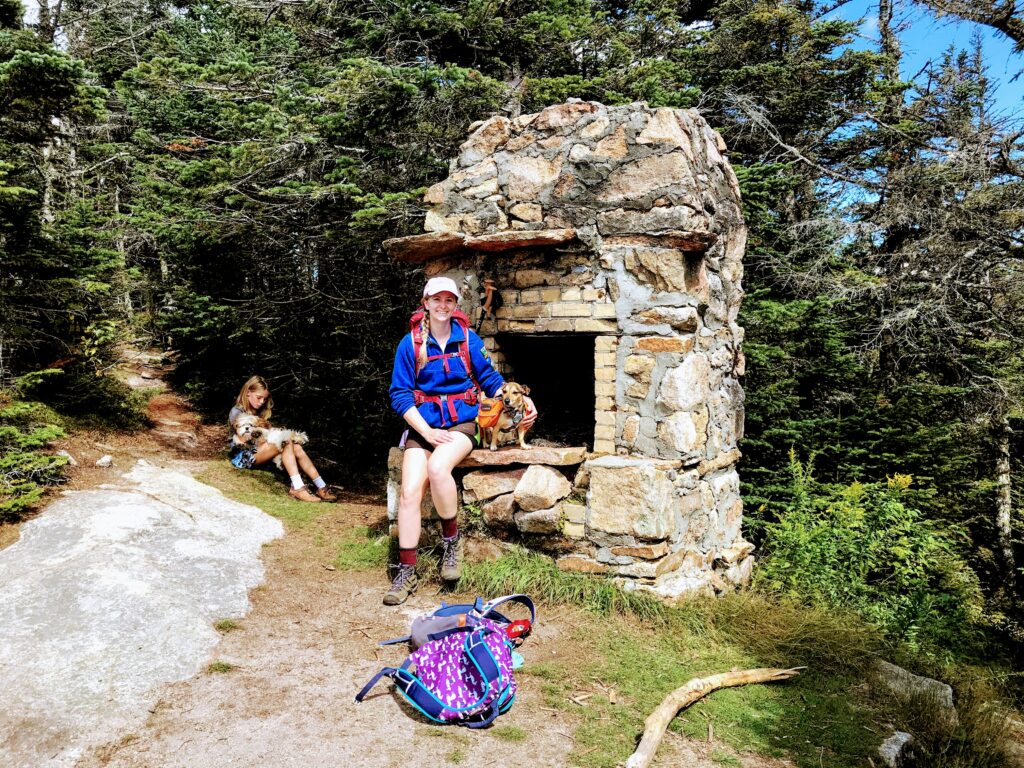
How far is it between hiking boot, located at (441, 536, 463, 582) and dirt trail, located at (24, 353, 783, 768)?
144 mm

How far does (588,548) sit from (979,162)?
24.8 ft

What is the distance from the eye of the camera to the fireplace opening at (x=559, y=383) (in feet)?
17.6

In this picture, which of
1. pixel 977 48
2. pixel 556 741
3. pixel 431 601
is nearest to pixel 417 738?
pixel 556 741

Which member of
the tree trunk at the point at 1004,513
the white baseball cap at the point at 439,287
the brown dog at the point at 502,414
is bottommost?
the tree trunk at the point at 1004,513

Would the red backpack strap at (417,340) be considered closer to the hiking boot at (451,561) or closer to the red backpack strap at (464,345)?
the red backpack strap at (464,345)

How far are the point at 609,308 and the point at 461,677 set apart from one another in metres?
2.64

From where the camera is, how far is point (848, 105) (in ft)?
31.0

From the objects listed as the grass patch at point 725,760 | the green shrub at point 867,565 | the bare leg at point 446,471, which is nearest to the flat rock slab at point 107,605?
the bare leg at point 446,471

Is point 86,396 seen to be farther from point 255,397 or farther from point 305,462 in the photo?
point 305,462

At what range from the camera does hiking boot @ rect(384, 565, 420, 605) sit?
416 centimetres

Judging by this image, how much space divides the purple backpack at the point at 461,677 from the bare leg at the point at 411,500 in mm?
1033

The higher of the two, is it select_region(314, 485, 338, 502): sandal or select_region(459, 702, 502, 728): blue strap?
select_region(459, 702, 502, 728): blue strap

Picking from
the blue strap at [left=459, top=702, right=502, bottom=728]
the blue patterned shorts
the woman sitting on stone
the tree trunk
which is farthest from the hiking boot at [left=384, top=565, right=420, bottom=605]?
the tree trunk

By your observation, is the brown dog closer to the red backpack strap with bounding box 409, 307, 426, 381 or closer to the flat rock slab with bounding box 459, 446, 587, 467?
the flat rock slab with bounding box 459, 446, 587, 467
